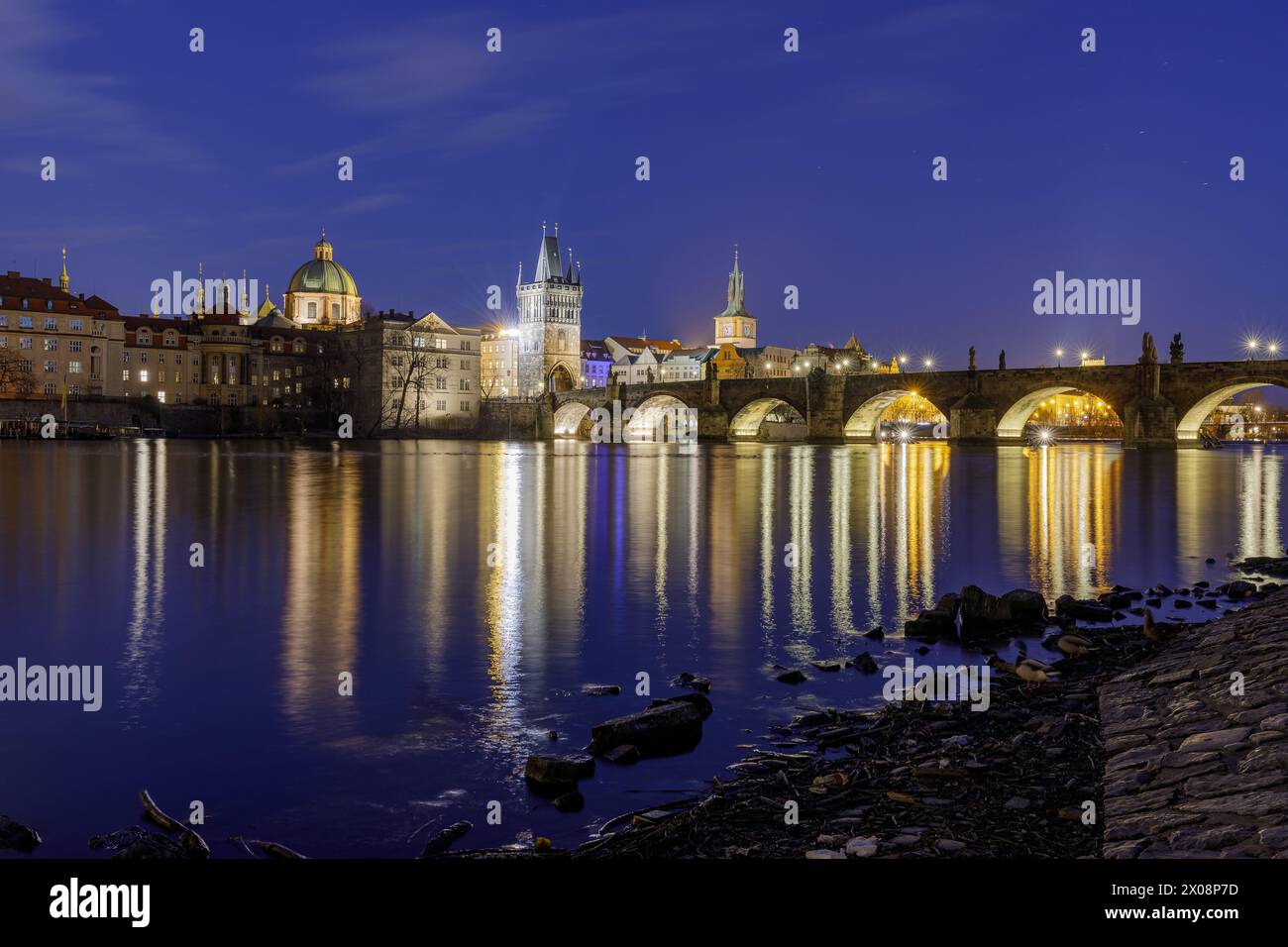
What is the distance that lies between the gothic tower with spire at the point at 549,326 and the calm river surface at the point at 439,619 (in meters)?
129

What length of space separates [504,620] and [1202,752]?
8.47 metres

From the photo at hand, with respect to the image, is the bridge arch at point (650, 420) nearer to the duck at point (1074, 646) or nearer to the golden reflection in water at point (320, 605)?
the golden reflection in water at point (320, 605)

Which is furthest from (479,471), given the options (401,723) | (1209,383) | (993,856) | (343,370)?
(343,370)

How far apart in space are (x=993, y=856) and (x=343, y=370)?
125667 millimetres

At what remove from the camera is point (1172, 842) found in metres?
5.26

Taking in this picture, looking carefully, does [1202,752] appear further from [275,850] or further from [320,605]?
[320,605]

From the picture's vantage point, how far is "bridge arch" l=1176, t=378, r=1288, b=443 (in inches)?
2847

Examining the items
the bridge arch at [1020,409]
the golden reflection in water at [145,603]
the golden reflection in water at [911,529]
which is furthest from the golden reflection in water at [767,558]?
the bridge arch at [1020,409]

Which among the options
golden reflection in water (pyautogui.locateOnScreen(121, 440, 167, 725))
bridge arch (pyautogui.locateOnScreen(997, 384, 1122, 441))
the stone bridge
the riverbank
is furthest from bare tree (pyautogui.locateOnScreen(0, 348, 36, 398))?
the riverbank

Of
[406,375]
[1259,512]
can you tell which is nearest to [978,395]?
[1259,512]

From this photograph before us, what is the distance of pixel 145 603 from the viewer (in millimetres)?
14047

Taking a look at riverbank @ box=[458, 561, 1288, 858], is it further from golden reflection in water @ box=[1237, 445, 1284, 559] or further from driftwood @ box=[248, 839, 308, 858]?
golden reflection in water @ box=[1237, 445, 1284, 559]

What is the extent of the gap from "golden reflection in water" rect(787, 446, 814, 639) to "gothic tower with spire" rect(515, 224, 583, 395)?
120 meters
